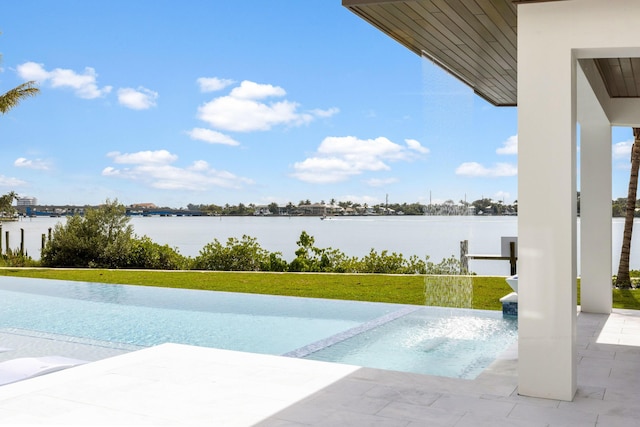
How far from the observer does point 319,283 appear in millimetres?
14211

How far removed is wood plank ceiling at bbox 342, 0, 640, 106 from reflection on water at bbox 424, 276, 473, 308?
485cm

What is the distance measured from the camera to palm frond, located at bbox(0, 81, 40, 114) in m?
20.5

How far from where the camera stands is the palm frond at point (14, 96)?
2045cm

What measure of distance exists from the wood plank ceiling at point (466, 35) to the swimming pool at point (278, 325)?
3.45 m

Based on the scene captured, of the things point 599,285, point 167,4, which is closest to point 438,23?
point 599,285

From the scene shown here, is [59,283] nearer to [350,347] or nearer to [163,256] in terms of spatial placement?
[163,256]

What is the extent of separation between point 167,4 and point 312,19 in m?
9.18

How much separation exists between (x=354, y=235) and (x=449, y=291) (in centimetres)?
2072

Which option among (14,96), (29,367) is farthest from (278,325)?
(14,96)

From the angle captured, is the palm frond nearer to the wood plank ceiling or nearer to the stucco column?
the wood plank ceiling

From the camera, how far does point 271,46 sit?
4231 cm

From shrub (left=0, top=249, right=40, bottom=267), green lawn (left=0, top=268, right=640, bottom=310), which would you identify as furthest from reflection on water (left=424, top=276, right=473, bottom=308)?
shrub (left=0, top=249, right=40, bottom=267)

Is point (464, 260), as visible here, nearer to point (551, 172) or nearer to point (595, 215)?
point (595, 215)

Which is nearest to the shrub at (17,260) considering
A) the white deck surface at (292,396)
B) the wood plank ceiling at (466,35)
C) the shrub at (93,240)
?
the shrub at (93,240)
